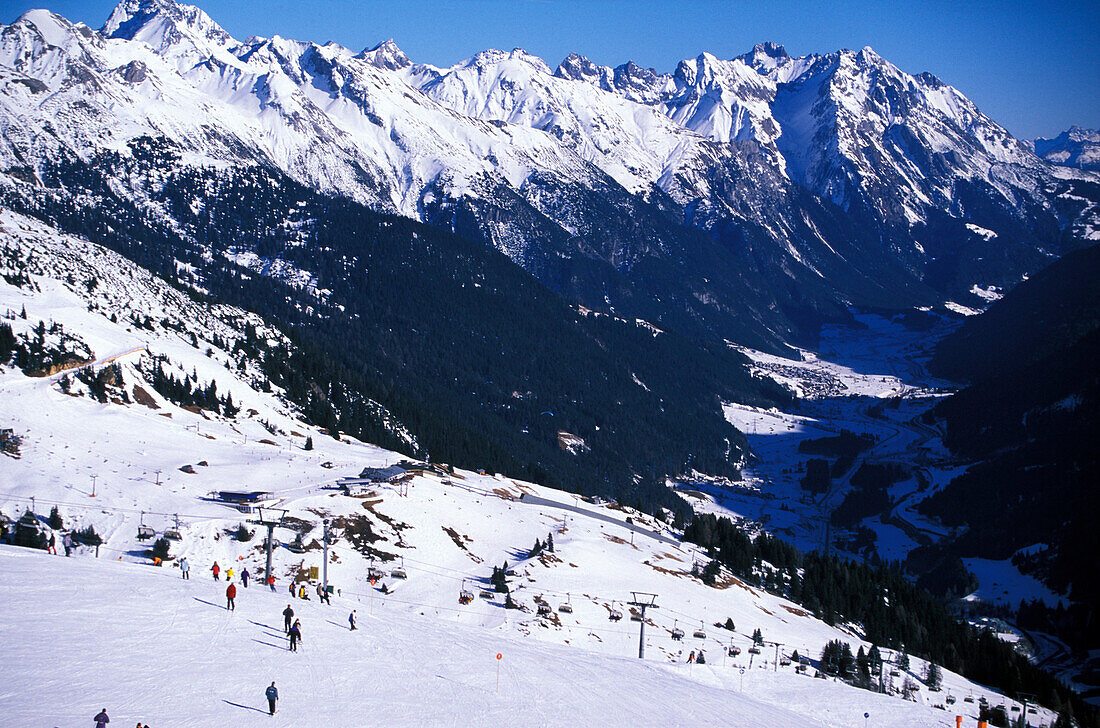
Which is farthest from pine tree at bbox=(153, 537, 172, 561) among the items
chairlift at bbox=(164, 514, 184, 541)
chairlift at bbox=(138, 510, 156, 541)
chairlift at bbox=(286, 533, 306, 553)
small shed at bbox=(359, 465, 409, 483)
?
small shed at bbox=(359, 465, 409, 483)

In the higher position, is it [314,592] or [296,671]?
[314,592]

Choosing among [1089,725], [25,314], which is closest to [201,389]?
[25,314]

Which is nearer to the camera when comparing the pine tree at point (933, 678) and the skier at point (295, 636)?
the skier at point (295, 636)

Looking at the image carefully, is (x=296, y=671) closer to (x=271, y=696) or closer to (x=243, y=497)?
(x=271, y=696)

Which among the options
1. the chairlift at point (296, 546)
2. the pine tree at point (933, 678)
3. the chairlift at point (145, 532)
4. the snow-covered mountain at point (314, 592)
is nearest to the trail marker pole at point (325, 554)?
the snow-covered mountain at point (314, 592)

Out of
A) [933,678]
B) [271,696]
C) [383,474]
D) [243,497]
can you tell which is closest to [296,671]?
[271,696]

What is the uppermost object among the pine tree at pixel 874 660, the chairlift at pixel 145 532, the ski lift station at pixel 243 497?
the ski lift station at pixel 243 497

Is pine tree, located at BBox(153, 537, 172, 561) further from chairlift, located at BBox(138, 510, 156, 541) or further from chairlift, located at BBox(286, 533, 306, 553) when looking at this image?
chairlift, located at BBox(286, 533, 306, 553)

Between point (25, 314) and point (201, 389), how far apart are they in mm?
25932

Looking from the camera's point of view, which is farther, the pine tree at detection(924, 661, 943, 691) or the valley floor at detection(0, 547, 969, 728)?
the pine tree at detection(924, 661, 943, 691)

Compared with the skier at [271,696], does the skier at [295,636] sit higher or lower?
higher

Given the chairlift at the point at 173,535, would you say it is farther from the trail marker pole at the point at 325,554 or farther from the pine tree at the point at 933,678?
the pine tree at the point at 933,678

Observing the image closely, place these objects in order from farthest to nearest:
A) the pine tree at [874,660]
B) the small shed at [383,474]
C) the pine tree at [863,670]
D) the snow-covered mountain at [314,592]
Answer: the small shed at [383,474] → the pine tree at [874,660] → the pine tree at [863,670] → the snow-covered mountain at [314,592]

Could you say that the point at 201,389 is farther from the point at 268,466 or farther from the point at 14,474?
the point at 14,474
